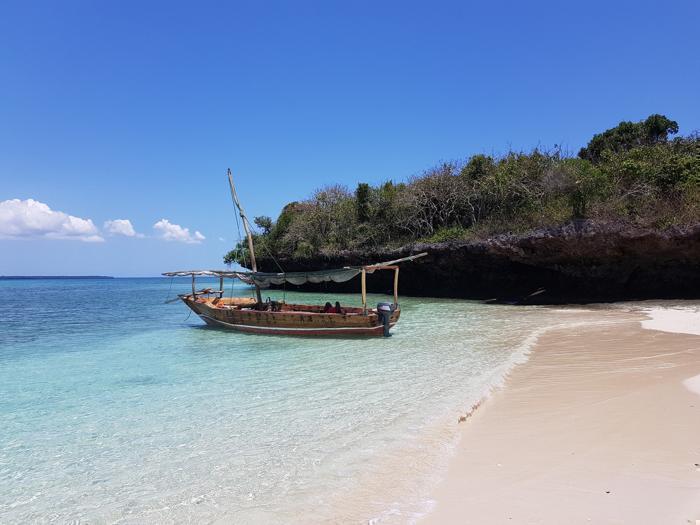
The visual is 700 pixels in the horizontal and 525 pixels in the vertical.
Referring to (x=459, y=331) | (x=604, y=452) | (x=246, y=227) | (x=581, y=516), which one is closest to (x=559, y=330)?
(x=459, y=331)

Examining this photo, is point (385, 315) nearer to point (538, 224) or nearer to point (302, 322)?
point (302, 322)

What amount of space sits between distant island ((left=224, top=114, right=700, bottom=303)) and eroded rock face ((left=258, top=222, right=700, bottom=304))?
0.21ft

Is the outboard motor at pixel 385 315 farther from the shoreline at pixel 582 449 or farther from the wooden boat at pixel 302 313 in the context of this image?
the shoreline at pixel 582 449

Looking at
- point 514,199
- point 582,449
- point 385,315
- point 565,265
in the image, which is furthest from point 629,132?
point 582,449

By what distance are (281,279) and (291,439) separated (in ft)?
33.5

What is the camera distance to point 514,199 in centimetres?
2752

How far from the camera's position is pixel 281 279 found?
15.4m

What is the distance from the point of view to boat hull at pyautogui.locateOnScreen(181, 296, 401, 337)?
13.3 m

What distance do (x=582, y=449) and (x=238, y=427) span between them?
4.17 m

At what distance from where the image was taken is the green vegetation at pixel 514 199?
21234mm

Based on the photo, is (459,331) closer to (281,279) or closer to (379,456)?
(281,279)

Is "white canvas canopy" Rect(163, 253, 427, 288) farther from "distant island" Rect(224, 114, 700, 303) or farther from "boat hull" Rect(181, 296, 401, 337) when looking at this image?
"distant island" Rect(224, 114, 700, 303)

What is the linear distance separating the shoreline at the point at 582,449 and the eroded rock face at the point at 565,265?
46.6 feet

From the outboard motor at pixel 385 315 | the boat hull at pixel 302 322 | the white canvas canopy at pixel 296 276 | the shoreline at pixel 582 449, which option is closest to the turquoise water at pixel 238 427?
the shoreline at pixel 582 449
